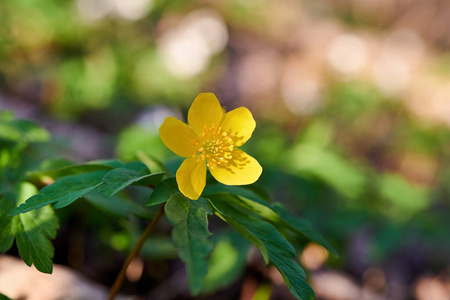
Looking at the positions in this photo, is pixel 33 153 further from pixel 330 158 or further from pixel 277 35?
pixel 277 35

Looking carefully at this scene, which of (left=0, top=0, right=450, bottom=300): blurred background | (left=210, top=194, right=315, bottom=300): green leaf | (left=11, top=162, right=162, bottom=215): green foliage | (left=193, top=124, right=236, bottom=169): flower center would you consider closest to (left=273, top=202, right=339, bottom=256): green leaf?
(left=210, top=194, right=315, bottom=300): green leaf

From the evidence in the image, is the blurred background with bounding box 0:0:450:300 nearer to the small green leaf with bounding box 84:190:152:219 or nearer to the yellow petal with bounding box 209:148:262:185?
the small green leaf with bounding box 84:190:152:219

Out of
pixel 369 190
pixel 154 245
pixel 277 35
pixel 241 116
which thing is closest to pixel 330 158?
pixel 369 190

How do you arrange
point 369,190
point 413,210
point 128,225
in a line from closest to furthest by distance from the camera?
point 128,225, point 413,210, point 369,190

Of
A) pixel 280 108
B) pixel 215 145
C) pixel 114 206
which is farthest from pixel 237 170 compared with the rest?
pixel 280 108

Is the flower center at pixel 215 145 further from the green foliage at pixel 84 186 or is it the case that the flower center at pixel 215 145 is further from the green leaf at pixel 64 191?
the green leaf at pixel 64 191
